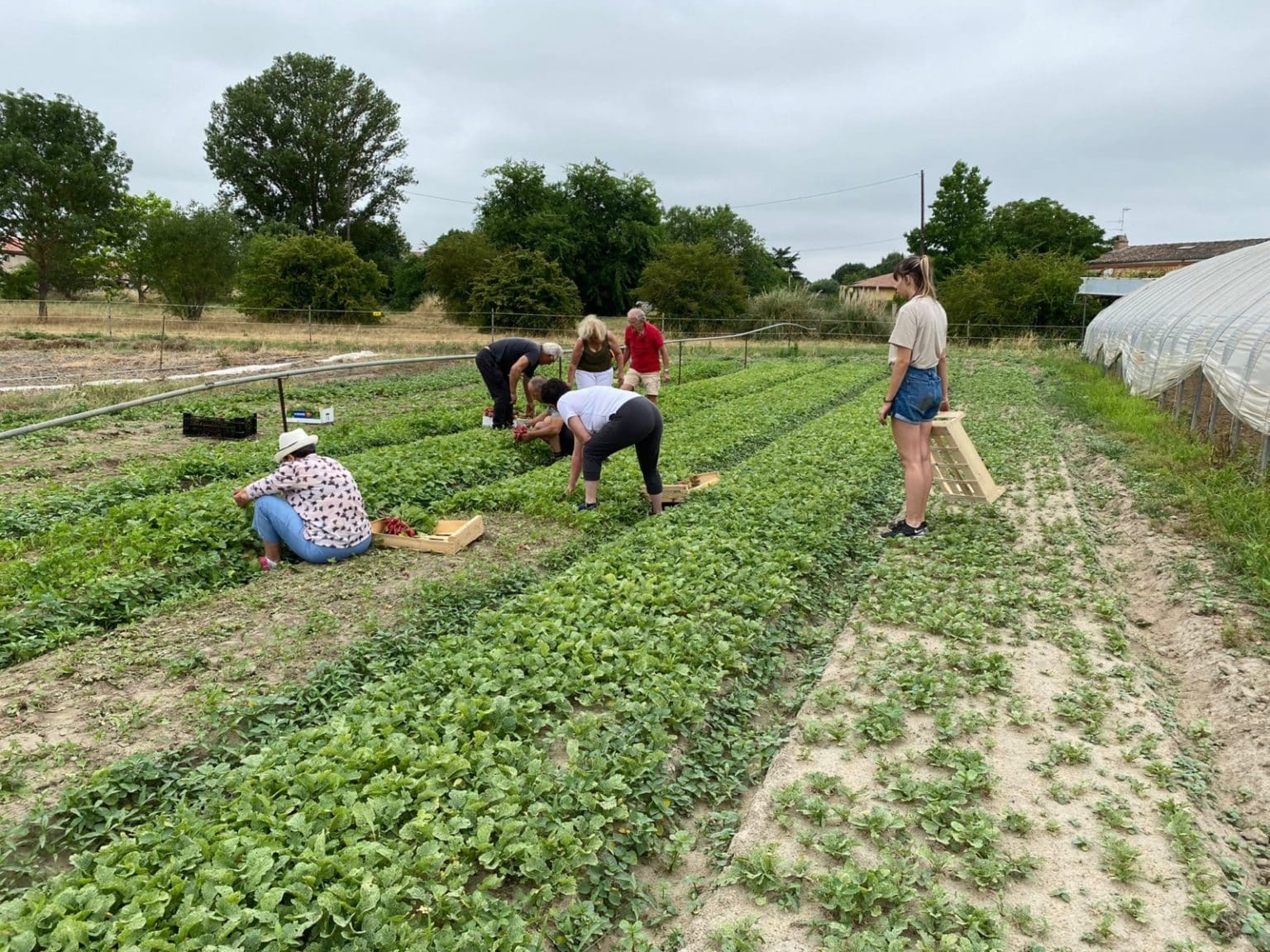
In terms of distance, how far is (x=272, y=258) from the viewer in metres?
38.4

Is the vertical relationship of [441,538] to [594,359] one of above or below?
below

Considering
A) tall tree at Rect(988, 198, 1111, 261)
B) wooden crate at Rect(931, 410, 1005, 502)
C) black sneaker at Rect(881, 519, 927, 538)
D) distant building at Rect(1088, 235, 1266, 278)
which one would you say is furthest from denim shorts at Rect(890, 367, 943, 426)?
tall tree at Rect(988, 198, 1111, 261)

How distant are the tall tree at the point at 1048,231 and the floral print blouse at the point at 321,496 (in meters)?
65.9

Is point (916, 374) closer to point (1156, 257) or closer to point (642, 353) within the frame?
point (642, 353)

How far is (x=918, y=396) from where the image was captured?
6621 millimetres

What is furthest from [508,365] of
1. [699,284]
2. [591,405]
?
[699,284]

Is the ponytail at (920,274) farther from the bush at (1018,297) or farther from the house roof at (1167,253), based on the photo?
the house roof at (1167,253)

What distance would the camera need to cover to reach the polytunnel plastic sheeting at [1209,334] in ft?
28.9

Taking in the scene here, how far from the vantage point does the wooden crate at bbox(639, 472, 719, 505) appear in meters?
8.00

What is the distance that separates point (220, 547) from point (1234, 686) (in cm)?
682

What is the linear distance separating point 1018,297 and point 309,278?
3222 centimetres

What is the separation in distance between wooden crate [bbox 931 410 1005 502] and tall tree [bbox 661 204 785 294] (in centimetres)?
6096

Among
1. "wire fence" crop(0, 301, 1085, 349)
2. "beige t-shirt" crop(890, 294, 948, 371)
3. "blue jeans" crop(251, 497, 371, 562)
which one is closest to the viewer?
"blue jeans" crop(251, 497, 371, 562)

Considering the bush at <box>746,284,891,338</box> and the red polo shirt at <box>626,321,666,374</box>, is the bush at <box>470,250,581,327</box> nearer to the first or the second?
the bush at <box>746,284,891,338</box>
